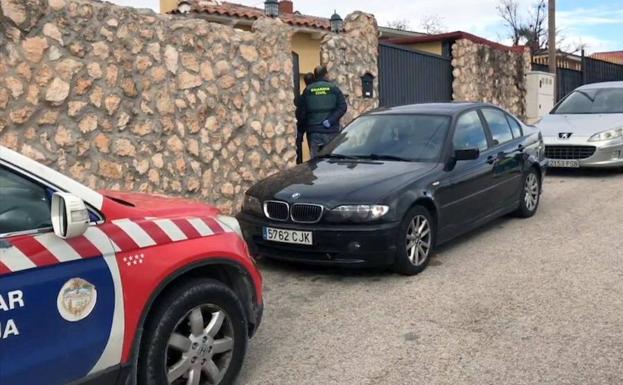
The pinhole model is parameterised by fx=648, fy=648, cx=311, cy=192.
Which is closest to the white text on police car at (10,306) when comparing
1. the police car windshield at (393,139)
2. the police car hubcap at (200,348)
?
the police car hubcap at (200,348)

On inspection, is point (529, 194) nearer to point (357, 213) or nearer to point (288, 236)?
point (357, 213)

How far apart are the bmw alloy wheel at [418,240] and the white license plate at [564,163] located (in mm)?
6493

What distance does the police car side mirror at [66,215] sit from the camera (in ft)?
8.74

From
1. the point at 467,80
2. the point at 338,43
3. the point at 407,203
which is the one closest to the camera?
the point at 407,203

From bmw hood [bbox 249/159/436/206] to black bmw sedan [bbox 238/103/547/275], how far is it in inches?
0.4

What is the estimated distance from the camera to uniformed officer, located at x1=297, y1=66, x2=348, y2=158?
9508 millimetres

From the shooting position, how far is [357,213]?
557 centimetres

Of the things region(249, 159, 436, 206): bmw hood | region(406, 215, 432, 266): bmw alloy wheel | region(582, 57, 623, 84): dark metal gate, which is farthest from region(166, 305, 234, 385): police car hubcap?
region(582, 57, 623, 84): dark metal gate

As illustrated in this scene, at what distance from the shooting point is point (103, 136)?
264 inches

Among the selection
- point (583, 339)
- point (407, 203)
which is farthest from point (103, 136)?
point (583, 339)

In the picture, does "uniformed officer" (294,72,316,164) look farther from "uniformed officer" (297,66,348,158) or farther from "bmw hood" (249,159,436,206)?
"bmw hood" (249,159,436,206)

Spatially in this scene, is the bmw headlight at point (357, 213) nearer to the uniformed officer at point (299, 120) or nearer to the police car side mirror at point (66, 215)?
the police car side mirror at point (66, 215)

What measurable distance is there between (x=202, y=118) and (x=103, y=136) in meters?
1.44

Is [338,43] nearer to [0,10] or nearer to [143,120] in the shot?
[143,120]
